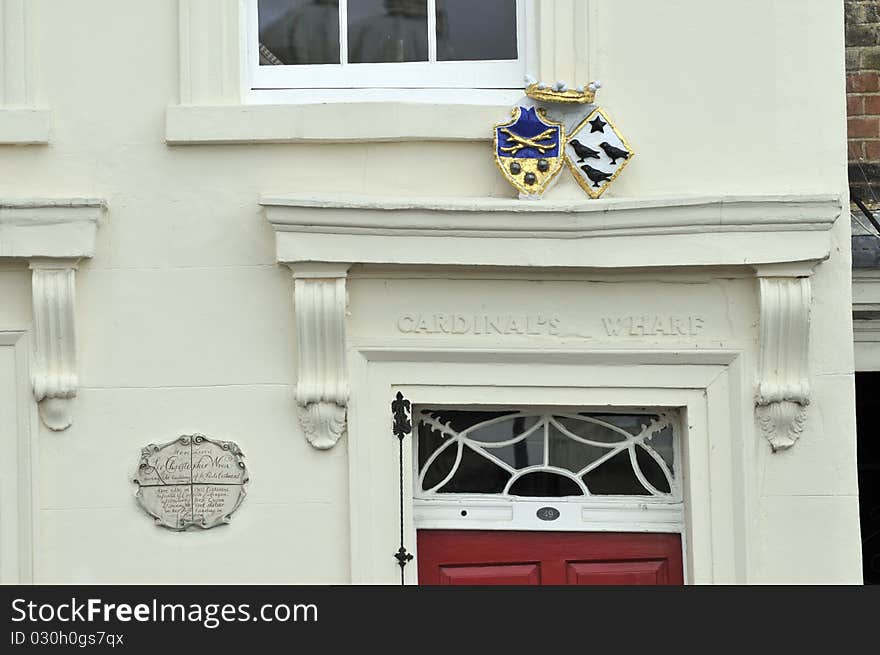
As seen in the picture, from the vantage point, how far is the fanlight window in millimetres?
6469

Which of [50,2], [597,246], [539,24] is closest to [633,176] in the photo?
[597,246]

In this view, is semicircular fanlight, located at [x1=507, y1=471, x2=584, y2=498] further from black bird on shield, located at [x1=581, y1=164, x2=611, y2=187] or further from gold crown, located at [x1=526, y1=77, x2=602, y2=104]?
gold crown, located at [x1=526, y1=77, x2=602, y2=104]

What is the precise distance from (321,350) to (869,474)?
418cm

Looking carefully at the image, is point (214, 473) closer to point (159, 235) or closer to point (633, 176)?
point (159, 235)

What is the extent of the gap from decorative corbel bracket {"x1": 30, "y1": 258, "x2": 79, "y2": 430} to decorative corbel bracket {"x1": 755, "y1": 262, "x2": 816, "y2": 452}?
271cm

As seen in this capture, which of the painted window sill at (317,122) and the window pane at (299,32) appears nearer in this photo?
the painted window sill at (317,122)

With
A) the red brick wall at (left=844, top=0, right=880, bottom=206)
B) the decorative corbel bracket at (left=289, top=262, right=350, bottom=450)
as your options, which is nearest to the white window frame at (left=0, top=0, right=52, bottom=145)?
the decorative corbel bracket at (left=289, top=262, right=350, bottom=450)

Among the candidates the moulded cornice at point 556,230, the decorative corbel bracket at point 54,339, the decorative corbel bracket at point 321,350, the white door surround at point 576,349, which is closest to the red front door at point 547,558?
the white door surround at point 576,349

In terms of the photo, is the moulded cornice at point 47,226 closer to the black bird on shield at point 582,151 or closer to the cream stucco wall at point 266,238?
the cream stucco wall at point 266,238

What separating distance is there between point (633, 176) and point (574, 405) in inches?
37.3

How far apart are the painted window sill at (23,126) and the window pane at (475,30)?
1622 millimetres

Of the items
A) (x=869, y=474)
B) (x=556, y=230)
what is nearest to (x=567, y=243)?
(x=556, y=230)

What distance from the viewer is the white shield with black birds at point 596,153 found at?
6.22m

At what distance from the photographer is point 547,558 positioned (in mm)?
6441
